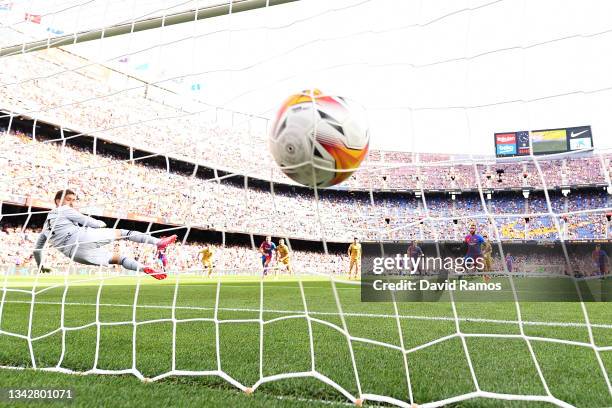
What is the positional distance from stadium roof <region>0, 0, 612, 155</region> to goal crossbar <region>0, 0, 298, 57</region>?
0.08 meters

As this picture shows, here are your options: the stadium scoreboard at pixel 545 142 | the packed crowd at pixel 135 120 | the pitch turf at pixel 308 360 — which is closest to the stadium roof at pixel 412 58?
the pitch turf at pixel 308 360

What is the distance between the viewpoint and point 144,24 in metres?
4.54

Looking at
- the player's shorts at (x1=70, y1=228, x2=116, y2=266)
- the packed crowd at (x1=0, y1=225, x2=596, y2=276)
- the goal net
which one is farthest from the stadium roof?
the packed crowd at (x1=0, y1=225, x2=596, y2=276)

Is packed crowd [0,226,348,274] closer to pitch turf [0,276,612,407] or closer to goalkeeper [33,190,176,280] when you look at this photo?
goalkeeper [33,190,176,280]

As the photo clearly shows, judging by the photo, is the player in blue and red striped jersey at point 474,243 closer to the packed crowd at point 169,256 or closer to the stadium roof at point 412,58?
the packed crowd at point 169,256

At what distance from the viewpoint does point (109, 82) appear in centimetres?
2917

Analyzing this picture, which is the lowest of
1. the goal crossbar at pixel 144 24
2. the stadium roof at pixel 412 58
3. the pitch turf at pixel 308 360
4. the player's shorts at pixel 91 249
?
the pitch turf at pixel 308 360

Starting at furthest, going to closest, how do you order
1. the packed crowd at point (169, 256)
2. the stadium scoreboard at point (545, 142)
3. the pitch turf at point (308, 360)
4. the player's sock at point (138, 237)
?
the stadium scoreboard at point (545, 142) → the packed crowd at point (169, 256) → the player's sock at point (138, 237) → the pitch turf at point (308, 360)

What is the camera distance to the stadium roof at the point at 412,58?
322cm

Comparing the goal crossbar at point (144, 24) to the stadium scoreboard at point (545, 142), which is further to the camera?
the stadium scoreboard at point (545, 142)

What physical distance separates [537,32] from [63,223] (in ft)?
14.6

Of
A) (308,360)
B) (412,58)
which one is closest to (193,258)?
(412,58)

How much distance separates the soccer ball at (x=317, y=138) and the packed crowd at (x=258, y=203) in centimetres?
1439

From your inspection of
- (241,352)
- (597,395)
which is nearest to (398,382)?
(597,395)
